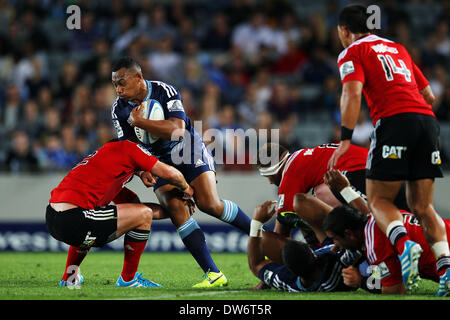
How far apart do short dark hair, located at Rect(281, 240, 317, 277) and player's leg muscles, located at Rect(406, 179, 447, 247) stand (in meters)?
0.87

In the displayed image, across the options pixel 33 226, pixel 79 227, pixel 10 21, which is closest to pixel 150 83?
pixel 79 227

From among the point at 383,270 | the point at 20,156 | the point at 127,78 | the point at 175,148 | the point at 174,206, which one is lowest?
the point at 20,156

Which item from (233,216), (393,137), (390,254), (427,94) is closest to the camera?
(390,254)

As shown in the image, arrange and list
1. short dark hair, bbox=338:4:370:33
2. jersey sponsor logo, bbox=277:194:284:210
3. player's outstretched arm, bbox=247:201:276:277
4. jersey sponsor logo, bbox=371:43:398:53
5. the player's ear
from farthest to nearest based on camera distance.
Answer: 1. jersey sponsor logo, bbox=277:194:284:210
2. player's outstretched arm, bbox=247:201:276:277
3. short dark hair, bbox=338:4:370:33
4. jersey sponsor logo, bbox=371:43:398:53
5. the player's ear

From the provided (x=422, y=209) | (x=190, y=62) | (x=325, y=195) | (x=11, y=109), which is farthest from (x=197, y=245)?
(x=11, y=109)

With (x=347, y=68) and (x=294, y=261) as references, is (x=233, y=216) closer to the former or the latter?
(x=294, y=261)

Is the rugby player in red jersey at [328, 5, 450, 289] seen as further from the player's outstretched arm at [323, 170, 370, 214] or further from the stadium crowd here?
the stadium crowd

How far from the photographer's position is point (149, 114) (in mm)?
6719

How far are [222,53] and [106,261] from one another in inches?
247

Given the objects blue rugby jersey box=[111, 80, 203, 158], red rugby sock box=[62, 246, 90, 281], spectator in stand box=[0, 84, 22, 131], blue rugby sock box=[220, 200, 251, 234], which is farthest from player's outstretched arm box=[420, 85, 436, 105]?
spectator in stand box=[0, 84, 22, 131]

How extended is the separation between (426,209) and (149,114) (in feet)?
9.08

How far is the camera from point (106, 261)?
373 inches

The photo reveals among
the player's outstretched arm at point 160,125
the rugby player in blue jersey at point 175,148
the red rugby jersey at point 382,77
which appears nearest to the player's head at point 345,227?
the red rugby jersey at point 382,77

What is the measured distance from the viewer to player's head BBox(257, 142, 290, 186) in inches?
262
